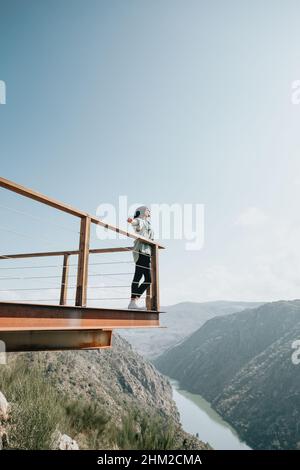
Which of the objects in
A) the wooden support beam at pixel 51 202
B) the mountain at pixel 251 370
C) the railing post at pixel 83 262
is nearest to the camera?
the wooden support beam at pixel 51 202

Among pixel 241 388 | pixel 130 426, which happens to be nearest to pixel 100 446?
pixel 130 426

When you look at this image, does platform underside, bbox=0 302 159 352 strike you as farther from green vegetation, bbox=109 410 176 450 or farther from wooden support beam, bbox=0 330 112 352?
green vegetation, bbox=109 410 176 450

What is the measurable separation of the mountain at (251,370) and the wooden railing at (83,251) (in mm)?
44936

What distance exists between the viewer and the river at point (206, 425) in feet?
157

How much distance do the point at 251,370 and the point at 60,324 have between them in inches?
2965

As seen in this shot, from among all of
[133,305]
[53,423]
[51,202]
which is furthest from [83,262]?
[53,423]

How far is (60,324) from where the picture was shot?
A: 381 cm

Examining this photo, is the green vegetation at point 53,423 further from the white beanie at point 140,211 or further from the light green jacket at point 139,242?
the white beanie at point 140,211

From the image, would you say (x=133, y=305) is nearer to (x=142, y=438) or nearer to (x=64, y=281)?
(x=64, y=281)

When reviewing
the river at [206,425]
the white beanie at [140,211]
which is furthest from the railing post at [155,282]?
the river at [206,425]

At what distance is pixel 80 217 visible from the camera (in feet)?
14.2

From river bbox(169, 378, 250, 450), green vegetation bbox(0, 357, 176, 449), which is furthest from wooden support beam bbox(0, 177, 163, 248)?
river bbox(169, 378, 250, 450)

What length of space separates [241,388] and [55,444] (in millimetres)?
68992
